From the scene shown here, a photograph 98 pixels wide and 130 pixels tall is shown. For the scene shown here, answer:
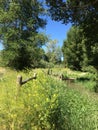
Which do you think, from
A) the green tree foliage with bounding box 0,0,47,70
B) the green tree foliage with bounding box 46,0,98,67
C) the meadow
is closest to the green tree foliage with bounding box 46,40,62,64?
the green tree foliage with bounding box 0,0,47,70

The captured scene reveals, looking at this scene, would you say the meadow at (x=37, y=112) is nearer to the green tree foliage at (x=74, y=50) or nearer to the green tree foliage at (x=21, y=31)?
the green tree foliage at (x=21, y=31)

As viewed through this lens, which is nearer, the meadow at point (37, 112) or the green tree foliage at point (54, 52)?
the meadow at point (37, 112)

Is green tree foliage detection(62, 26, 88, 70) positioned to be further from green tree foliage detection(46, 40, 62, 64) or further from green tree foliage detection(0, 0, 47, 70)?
green tree foliage detection(46, 40, 62, 64)

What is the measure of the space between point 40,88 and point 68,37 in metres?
65.3

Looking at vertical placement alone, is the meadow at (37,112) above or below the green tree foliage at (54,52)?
below

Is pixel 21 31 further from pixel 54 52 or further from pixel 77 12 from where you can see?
pixel 54 52

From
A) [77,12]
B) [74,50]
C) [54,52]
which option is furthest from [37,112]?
[54,52]

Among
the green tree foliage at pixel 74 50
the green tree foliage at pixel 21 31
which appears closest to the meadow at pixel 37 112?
the green tree foliage at pixel 21 31

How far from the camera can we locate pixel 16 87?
26.3 ft

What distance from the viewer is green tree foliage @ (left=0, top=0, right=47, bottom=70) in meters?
38.1

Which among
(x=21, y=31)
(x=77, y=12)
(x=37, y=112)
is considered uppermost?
(x=21, y=31)

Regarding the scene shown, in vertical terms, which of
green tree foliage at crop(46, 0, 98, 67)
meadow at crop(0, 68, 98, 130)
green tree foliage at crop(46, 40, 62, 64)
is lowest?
meadow at crop(0, 68, 98, 130)

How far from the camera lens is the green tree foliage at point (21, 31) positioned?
3809cm

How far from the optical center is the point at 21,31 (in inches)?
1533
